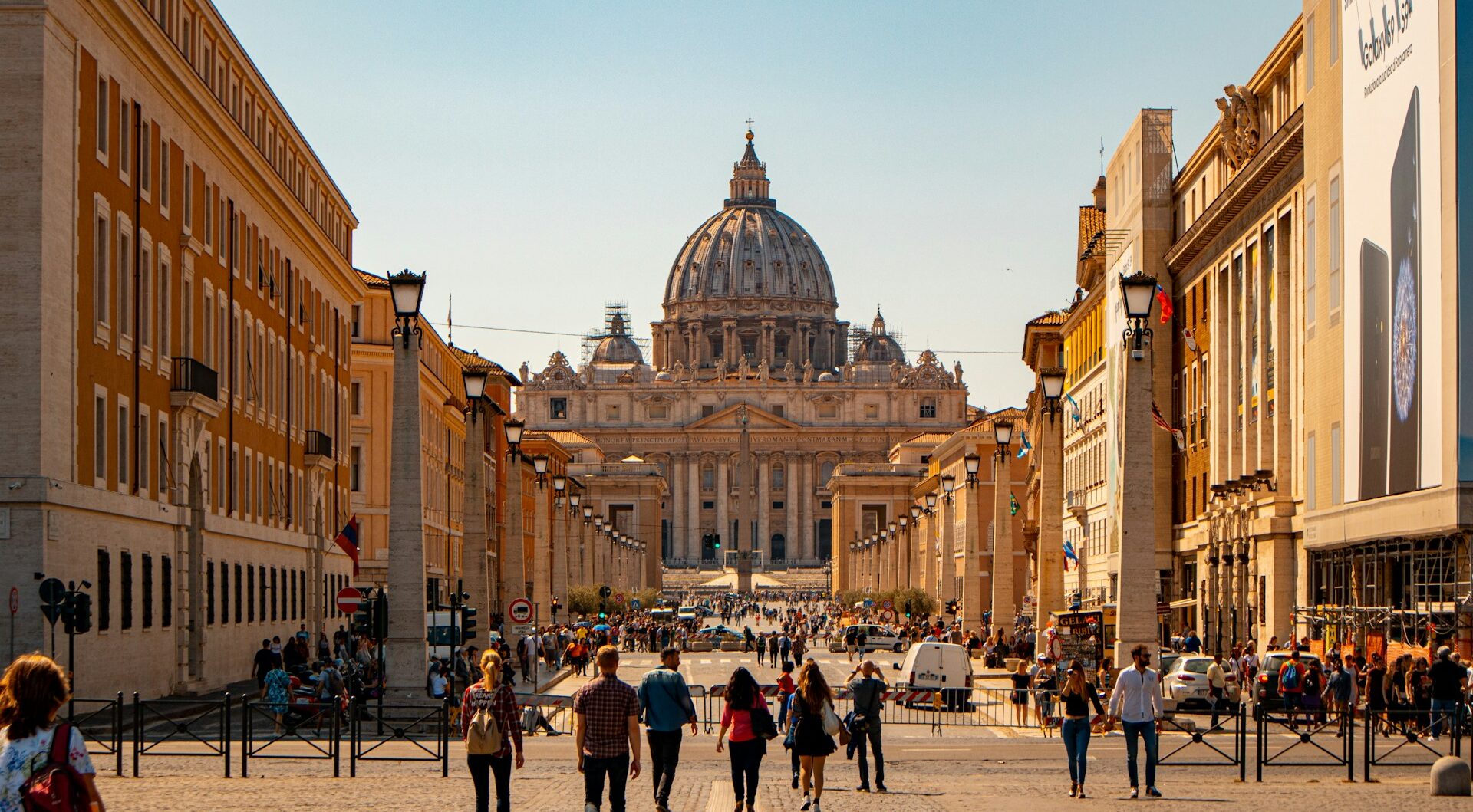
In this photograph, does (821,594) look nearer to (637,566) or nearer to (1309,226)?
(637,566)

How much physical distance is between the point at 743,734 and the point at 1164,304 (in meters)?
39.0

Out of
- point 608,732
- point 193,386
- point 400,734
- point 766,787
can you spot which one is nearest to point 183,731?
point 400,734

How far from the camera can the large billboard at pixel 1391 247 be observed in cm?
3503

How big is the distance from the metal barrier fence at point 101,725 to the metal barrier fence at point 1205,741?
10682 mm

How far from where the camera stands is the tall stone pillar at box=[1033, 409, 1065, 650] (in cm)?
4600

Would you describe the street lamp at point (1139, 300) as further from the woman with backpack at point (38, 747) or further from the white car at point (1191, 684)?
the woman with backpack at point (38, 747)

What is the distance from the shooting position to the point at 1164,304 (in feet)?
184

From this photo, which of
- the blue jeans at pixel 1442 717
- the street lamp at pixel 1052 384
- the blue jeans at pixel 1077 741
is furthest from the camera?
the street lamp at pixel 1052 384

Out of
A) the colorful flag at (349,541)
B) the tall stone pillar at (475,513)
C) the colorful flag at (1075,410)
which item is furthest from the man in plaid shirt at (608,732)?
the colorful flag at (1075,410)

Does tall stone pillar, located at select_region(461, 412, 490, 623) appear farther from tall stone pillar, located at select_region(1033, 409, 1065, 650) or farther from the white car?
the white car

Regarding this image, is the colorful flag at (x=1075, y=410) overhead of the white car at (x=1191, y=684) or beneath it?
overhead

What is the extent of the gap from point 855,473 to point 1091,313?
120 metres

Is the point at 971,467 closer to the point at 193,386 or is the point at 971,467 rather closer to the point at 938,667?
the point at 938,667

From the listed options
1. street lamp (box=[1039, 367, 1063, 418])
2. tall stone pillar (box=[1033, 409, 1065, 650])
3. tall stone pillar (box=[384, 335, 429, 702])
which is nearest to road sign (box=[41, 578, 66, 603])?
tall stone pillar (box=[384, 335, 429, 702])
